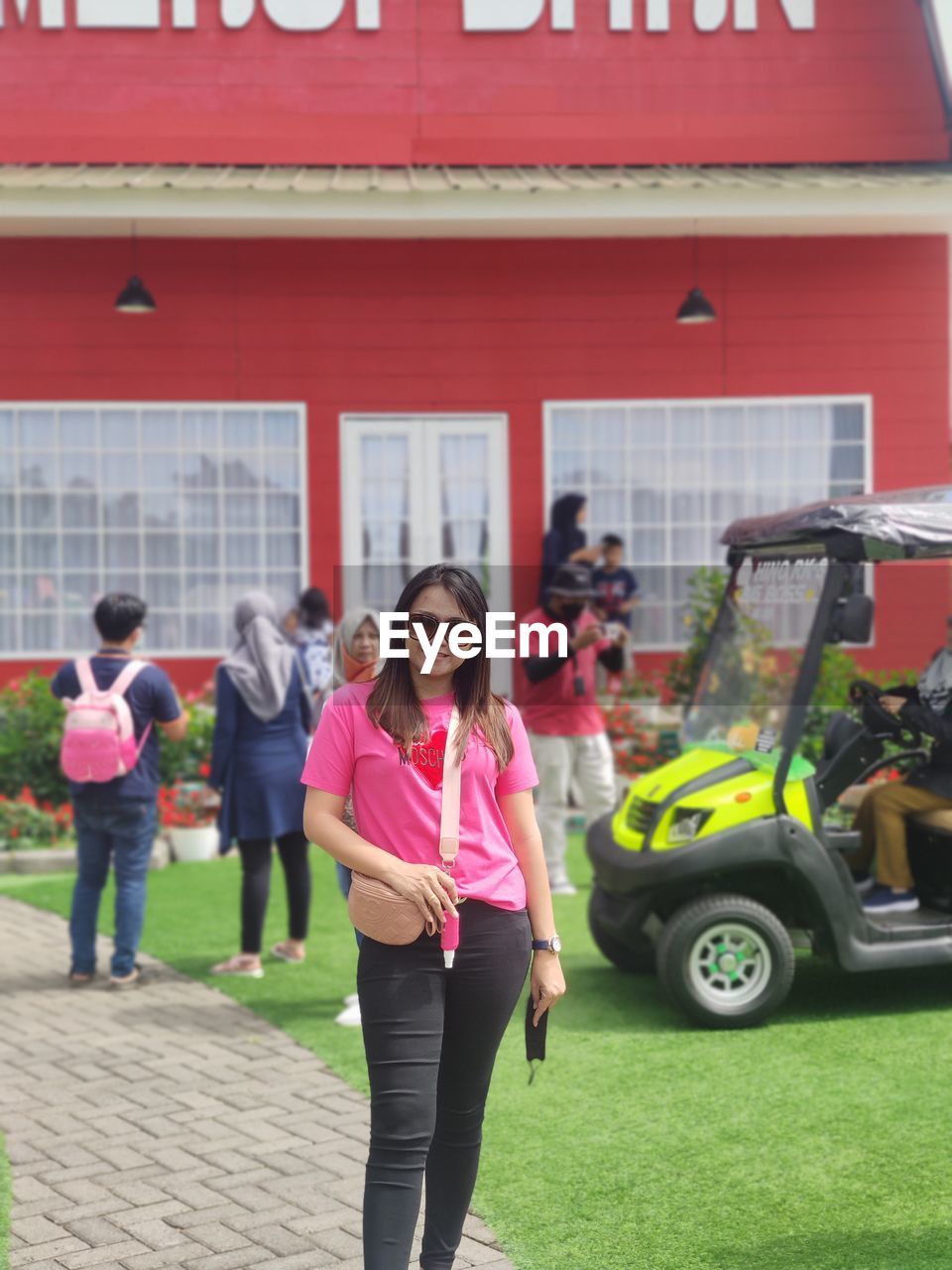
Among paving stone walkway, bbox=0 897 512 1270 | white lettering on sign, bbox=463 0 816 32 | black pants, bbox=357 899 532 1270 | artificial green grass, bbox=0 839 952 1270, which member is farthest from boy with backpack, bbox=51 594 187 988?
white lettering on sign, bbox=463 0 816 32

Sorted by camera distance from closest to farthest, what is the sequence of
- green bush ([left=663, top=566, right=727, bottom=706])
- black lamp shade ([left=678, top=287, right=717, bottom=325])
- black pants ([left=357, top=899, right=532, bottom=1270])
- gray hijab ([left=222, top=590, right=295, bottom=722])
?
black pants ([left=357, top=899, right=532, bottom=1270]), gray hijab ([left=222, top=590, right=295, bottom=722]), green bush ([left=663, top=566, right=727, bottom=706]), black lamp shade ([left=678, top=287, right=717, bottom=325])

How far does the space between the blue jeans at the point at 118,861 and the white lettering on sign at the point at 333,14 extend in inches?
316

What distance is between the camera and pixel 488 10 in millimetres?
13344

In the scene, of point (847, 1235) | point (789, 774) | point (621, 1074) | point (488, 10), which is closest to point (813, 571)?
point (789, 774)

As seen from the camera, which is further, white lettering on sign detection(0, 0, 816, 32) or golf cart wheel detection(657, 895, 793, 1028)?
white lettering on sign detection(0, 0, 816, 32)

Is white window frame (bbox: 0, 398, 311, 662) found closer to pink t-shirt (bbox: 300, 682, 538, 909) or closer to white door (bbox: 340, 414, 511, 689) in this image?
white door (bbox: 340, 414, 511, 689)

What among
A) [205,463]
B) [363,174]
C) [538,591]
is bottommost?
[538,591]

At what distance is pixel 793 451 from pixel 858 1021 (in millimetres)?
7261

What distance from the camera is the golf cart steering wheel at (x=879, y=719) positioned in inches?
273

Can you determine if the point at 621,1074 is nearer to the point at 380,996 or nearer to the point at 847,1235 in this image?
the point at 847,1235

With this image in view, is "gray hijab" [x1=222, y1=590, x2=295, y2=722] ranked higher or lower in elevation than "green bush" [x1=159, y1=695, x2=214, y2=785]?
higher

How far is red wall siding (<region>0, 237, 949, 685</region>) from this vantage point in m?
12.9

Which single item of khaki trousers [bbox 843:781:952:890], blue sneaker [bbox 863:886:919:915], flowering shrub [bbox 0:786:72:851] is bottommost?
flowering shrub [bbox 0:786:72:851]

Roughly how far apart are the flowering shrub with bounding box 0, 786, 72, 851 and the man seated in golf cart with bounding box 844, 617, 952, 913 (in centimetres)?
617
